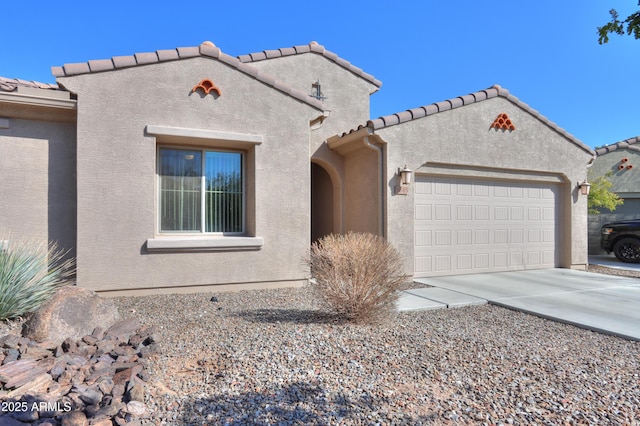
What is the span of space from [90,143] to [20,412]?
198 inches

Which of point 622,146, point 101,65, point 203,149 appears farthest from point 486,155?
point 622,146

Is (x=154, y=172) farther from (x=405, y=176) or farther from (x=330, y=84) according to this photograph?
(x=330, y=84)

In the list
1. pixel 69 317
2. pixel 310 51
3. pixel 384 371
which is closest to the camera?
pixel 384 371

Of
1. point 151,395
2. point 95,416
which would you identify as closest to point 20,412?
point 95,416

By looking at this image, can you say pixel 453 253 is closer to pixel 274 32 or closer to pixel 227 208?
pixel 227 208

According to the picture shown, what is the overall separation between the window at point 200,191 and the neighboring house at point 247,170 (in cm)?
3

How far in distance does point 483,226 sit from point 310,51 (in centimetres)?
682

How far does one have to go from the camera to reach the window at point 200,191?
25.0 ft

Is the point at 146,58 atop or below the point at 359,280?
atop

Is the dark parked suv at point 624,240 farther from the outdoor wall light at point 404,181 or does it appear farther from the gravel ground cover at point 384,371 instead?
the gravel ground cover at point 384,371

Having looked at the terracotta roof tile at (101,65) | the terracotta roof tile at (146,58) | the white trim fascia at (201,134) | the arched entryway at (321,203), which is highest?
the terracotta roof tile at (146,58)

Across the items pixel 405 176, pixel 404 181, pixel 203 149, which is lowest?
pixel 404 181

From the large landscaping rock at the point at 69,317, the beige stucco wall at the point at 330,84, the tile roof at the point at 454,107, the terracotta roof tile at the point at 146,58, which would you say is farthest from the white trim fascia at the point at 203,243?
the beige stucco wall at the point at 330,84

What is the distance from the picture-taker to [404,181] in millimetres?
8727
